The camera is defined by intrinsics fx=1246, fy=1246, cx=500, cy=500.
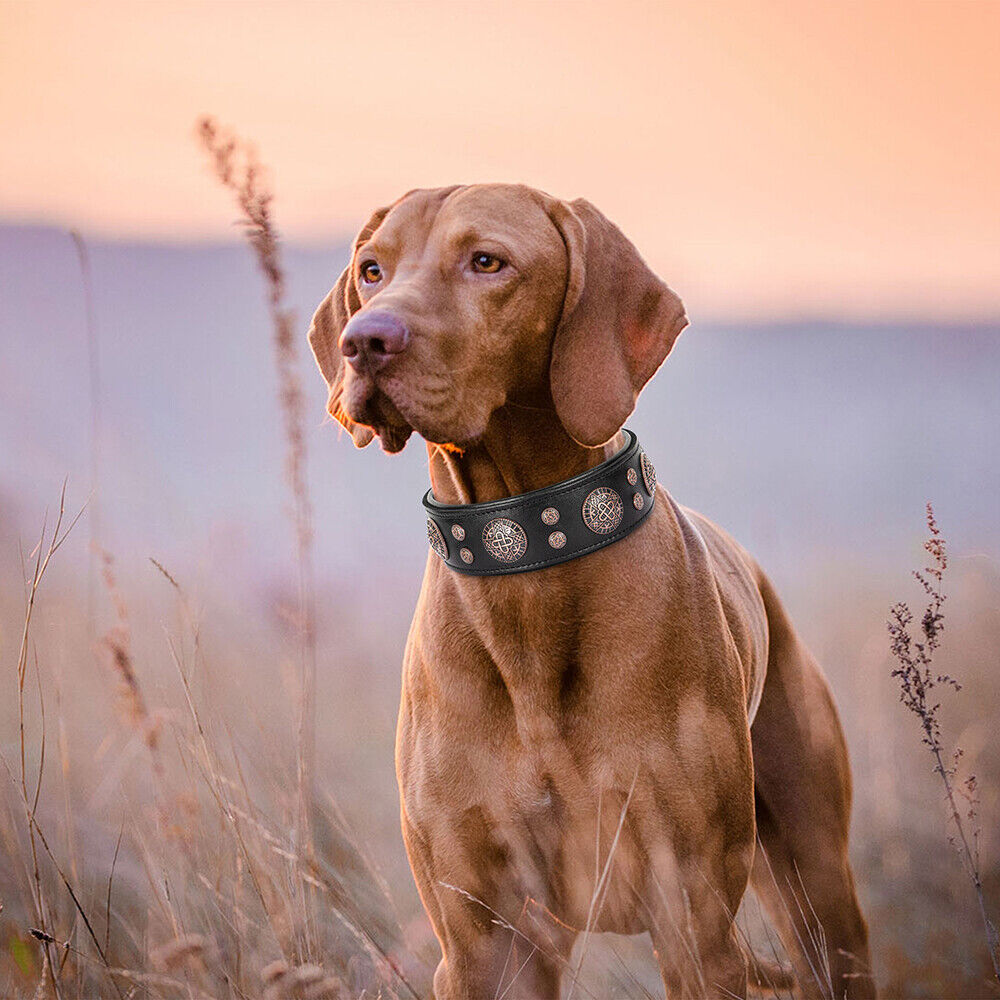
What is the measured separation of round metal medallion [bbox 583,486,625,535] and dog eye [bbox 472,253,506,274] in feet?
1.76

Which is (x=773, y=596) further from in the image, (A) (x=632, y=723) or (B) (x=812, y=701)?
(A) (x=632, y=723)

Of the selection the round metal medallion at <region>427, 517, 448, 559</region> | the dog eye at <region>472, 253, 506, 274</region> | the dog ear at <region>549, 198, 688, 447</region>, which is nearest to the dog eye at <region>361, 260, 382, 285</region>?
the dog eye at <region>472, 253, 506, 274</region>

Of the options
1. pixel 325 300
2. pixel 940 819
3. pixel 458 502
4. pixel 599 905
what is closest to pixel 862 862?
pixel 940 819

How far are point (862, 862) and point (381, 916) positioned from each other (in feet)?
7.28

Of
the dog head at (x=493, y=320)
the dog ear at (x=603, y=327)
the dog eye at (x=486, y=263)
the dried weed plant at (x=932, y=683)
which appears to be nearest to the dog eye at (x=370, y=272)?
the dog head at (x=493, y=320)

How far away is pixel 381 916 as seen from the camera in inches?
144

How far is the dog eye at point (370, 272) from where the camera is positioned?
297 cm

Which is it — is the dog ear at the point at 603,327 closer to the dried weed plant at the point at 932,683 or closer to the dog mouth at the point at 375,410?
the dog mouth at the point at 375,410

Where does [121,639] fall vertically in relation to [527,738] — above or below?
above

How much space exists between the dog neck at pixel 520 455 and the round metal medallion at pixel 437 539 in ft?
0.42

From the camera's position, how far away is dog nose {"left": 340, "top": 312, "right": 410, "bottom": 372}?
247cm

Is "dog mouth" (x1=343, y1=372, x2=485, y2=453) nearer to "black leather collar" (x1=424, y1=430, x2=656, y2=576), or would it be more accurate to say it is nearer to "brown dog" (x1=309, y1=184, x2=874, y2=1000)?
"brown dog" (x1=309, y1=184, x2=874, y2=1000)

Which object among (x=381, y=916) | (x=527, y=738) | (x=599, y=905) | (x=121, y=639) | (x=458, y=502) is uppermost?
(x=458, y=502)

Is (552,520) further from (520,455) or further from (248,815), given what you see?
(248,815)
